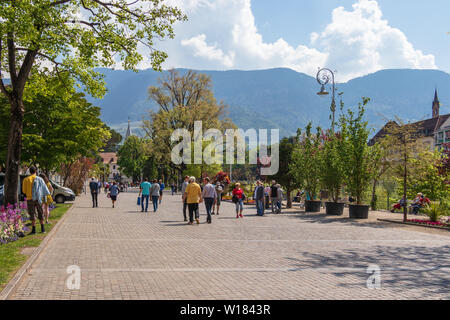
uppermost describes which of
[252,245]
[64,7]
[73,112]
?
[64,7]

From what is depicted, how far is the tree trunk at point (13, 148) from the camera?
544 inches

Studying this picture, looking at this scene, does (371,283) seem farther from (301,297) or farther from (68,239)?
(68,239)

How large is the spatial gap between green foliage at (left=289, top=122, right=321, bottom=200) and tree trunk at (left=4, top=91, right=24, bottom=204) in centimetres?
1653

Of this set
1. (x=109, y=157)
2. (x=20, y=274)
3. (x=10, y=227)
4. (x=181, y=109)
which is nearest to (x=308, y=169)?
(x=10, y=227)

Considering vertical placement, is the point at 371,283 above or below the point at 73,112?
below

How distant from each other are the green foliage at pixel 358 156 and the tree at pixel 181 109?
3514 cm

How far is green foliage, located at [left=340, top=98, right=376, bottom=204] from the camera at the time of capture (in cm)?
2102

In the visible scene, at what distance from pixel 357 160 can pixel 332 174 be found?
2719 millimetres

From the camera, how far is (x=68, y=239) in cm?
1148

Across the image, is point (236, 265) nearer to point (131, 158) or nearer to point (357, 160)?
point (357, 160)

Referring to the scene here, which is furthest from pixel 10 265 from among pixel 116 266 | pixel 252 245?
pixel 252 245

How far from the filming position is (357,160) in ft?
69.4

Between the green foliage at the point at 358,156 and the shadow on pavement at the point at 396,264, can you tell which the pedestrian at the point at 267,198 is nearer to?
the green foliage at the point at 358,156

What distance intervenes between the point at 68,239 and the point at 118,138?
118 m
